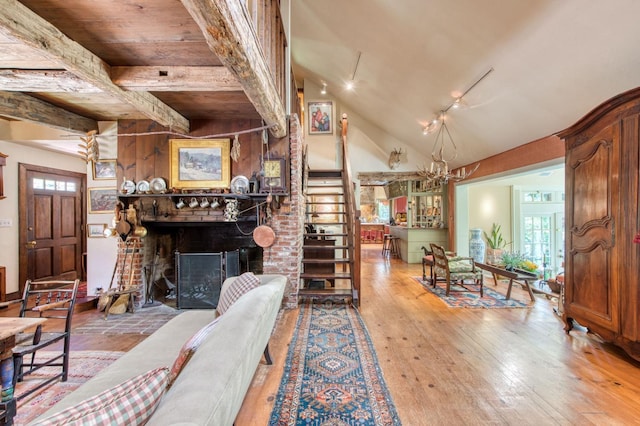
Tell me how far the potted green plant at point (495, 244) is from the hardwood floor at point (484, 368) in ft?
9.42

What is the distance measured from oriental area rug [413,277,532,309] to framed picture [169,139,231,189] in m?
3.68

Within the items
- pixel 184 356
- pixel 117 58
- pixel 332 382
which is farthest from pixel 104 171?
pixel 332 382

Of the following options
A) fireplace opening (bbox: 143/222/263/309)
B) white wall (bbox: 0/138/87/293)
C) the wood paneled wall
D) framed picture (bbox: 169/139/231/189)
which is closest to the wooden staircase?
fireplace opening (bbox: 143/222/263/309)

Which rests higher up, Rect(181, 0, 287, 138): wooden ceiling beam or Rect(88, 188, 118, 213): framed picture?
Rect(181, 0, 287, 138): wooden ceiling beam

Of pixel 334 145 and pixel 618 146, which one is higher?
pixel 334 145

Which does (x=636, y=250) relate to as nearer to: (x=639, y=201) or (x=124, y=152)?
(x=639, y=201)

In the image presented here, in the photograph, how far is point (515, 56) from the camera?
118 inches

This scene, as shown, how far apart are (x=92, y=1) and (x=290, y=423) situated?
3066mm

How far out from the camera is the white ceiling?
2.43 metres

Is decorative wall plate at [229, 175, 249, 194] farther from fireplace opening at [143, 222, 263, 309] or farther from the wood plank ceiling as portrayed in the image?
the wood plank ceiling

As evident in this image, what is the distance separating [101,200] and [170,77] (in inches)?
102

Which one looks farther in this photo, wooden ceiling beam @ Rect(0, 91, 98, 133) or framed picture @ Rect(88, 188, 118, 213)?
framed picture @ Rect(88, 188, 118, 213)

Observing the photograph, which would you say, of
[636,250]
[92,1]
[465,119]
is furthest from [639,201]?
[92,1]

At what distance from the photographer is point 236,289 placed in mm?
2260
